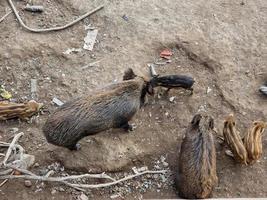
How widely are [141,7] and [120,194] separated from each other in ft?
9.55

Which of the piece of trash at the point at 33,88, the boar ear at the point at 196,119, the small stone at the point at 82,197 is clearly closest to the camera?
the small stone at the point at 82,197

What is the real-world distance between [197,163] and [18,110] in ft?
6.76

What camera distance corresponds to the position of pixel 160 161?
5.88 meters

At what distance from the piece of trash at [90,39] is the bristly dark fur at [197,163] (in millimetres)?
1906

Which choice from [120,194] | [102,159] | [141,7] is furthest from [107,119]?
[141,7]

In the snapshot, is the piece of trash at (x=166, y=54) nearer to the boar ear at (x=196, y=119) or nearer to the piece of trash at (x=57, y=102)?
the boar ear at (x=196, y=119)

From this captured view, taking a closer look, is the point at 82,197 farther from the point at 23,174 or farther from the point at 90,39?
the point at 90,39

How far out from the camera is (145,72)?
6.69m

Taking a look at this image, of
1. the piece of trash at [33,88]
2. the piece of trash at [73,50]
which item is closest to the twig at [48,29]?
the piece of trash at [73,50]

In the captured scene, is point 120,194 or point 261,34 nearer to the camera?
point 120,194

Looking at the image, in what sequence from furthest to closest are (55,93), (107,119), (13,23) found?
(13,23)
(55,93)
(107,119)

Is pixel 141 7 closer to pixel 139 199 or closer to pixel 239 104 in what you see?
pixel 239 104

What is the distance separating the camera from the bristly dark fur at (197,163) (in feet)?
17.7

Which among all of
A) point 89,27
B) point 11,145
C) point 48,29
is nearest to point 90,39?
point 89,27
